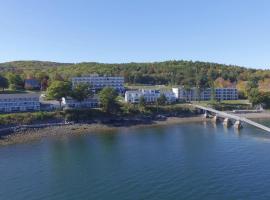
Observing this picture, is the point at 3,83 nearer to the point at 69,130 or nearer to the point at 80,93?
the point at 80,93

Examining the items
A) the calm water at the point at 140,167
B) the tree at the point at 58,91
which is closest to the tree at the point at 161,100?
the tree at the point at 58,91

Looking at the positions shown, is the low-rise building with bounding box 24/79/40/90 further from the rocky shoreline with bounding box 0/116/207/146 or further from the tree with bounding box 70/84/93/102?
the rocky shoreline with bounding box 0/116/207/146

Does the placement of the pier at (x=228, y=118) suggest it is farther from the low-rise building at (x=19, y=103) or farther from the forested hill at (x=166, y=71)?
the low-rise building at (x=19, y=103)

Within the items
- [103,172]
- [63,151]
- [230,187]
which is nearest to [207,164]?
[230,187]

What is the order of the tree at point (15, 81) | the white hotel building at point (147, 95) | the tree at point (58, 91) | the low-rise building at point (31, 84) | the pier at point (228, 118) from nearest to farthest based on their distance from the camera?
the pier at point (228, 118) < the tree at point (58, 91) < the white hotel building at point (147, 95) < the tree at point (15, 81) < the low-rise building at point (31, 84)

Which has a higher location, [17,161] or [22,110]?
[22,110]

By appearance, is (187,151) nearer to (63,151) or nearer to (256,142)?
(256,142)

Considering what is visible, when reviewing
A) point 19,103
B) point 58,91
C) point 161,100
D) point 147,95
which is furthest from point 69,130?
point 147,95
